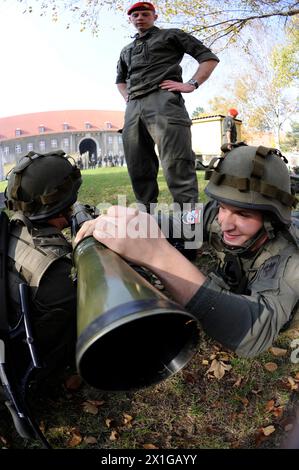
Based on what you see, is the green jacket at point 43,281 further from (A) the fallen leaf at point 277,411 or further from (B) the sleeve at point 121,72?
(B) the sleeve at point 121,72

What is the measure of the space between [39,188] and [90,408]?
1693 millimetres

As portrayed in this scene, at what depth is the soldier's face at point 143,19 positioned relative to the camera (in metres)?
4.55

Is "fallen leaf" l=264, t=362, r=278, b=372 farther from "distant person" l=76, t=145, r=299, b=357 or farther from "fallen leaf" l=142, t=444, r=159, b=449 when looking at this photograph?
"fallen leaf" l=142, t=444, r=159, b=449

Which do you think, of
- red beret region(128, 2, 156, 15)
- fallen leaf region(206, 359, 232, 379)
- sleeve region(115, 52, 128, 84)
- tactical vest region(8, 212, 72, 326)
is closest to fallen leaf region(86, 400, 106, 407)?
fallen leaf region(206, 359, 232, 379)

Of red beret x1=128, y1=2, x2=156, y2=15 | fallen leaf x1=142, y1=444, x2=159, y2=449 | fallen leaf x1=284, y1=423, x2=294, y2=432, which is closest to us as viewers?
fallen leaf x1=142, y1=444, x2=159, y2=449

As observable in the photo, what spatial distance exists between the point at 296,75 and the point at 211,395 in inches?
1384

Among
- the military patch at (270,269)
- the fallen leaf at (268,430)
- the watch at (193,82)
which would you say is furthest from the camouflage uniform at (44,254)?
the watch at (193,82)

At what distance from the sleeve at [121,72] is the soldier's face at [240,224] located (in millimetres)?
3336

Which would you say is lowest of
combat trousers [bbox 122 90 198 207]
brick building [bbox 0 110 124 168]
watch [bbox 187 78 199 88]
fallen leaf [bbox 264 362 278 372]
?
fallen leaf [bbox 264 362 278 372]

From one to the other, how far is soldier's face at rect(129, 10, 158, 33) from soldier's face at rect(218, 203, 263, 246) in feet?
10.4

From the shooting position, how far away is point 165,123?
4336mm

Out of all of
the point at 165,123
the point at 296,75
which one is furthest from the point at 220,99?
the point at 165,123

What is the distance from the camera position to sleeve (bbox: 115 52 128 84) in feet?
16.4

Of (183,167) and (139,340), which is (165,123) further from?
(139,340)
